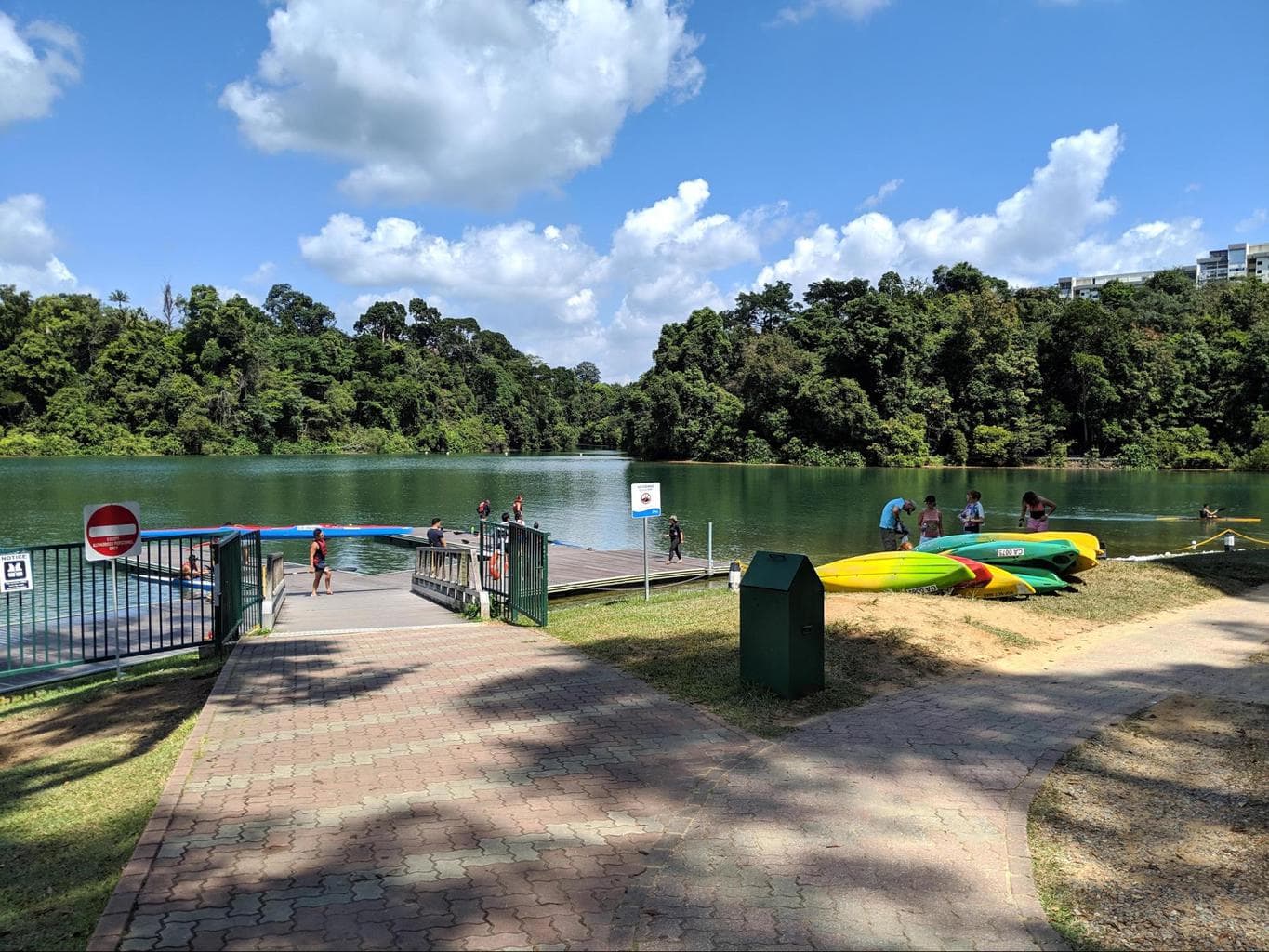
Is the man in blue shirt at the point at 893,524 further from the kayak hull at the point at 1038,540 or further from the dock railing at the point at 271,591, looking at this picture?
the dock railing at the point at 271,591

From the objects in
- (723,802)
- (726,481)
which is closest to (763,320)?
(726,481)

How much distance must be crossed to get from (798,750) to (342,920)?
305 cm

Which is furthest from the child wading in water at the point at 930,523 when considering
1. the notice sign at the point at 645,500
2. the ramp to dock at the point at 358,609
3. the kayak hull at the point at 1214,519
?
the kayak hull at the point at 1214,519

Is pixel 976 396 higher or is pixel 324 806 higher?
pixel 976 396

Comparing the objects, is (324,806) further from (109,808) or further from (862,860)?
(862,860)

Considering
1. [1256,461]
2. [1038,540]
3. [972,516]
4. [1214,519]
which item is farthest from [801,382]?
[1038,540]

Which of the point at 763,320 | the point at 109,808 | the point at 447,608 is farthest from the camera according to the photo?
the point at 763,320

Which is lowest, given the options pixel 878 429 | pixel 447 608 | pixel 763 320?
pixel 447 608

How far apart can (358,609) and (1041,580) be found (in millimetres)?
10812

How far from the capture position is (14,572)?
823cm

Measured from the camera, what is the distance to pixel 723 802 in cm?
452

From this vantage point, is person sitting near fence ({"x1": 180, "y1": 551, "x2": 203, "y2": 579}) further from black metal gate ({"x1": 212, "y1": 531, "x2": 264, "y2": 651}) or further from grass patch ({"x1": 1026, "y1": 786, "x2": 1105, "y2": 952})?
grass patch ({"x1": 1026, "y1": 786, "x2": 1105, "y2": 952})

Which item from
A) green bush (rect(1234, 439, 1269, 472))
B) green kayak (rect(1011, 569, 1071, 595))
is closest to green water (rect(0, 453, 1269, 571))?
green bush (rect(1234, 439, 1269, 472))

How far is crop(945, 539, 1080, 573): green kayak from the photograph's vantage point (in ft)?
40.0
